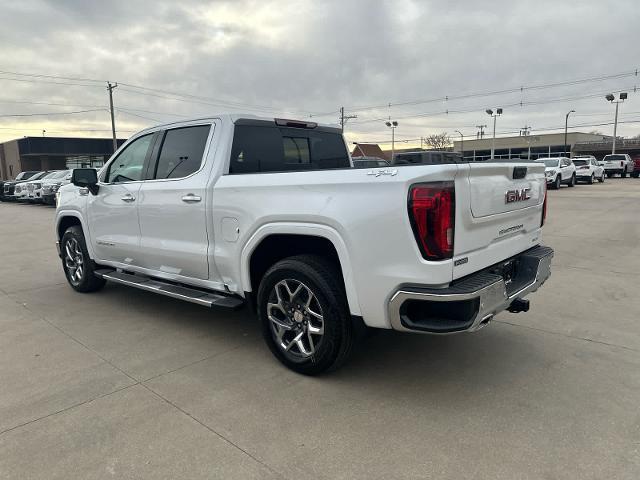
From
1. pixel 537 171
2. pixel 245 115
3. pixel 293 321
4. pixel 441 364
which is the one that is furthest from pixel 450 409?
pixel 245 115

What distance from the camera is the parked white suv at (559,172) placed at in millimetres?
24297

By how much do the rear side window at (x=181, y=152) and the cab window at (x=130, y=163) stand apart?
334mm

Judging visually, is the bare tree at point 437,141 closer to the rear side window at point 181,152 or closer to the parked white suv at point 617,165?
the parked white suv at point 617,165

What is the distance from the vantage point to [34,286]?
6594 millimetres

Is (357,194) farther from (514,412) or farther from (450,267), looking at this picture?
(514,412)

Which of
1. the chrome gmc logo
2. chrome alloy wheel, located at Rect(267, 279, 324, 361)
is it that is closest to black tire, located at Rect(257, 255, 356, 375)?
chrome alloy wheel, located at Rect(267, 279, 324, 361)

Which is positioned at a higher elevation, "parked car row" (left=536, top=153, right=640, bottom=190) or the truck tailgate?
the truck tailgate

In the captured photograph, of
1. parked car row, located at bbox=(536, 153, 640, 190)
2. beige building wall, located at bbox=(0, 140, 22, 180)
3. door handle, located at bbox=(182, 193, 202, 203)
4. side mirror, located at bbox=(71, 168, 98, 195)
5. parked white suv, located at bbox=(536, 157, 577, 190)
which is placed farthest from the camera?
beige building wall, located at bbox=(0, 140, 22, 180)

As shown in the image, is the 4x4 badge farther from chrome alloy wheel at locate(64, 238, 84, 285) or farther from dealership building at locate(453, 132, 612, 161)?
dealership building at locate(453, 132, 612, 161)

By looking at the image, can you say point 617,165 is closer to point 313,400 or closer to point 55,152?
point 313,400

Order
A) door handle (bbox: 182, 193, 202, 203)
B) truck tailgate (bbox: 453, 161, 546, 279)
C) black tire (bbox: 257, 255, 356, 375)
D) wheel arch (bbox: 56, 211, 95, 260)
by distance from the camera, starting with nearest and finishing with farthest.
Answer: truck tailgate (bbox: 453, 161, 546, 279) → black tire (bbox: 257, 255, 356, 375) → door handle (bbox: 182, 193, 202, 203) → wheel arch (bbox: 56, 211, 95, 260)

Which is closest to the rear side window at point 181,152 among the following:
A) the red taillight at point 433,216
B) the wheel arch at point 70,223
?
the wheel arch at point 70,223

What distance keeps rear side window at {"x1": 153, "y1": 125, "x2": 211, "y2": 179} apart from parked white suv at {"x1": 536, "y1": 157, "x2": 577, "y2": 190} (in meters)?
22.7

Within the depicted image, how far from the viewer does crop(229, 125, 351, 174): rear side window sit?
4258 mm
